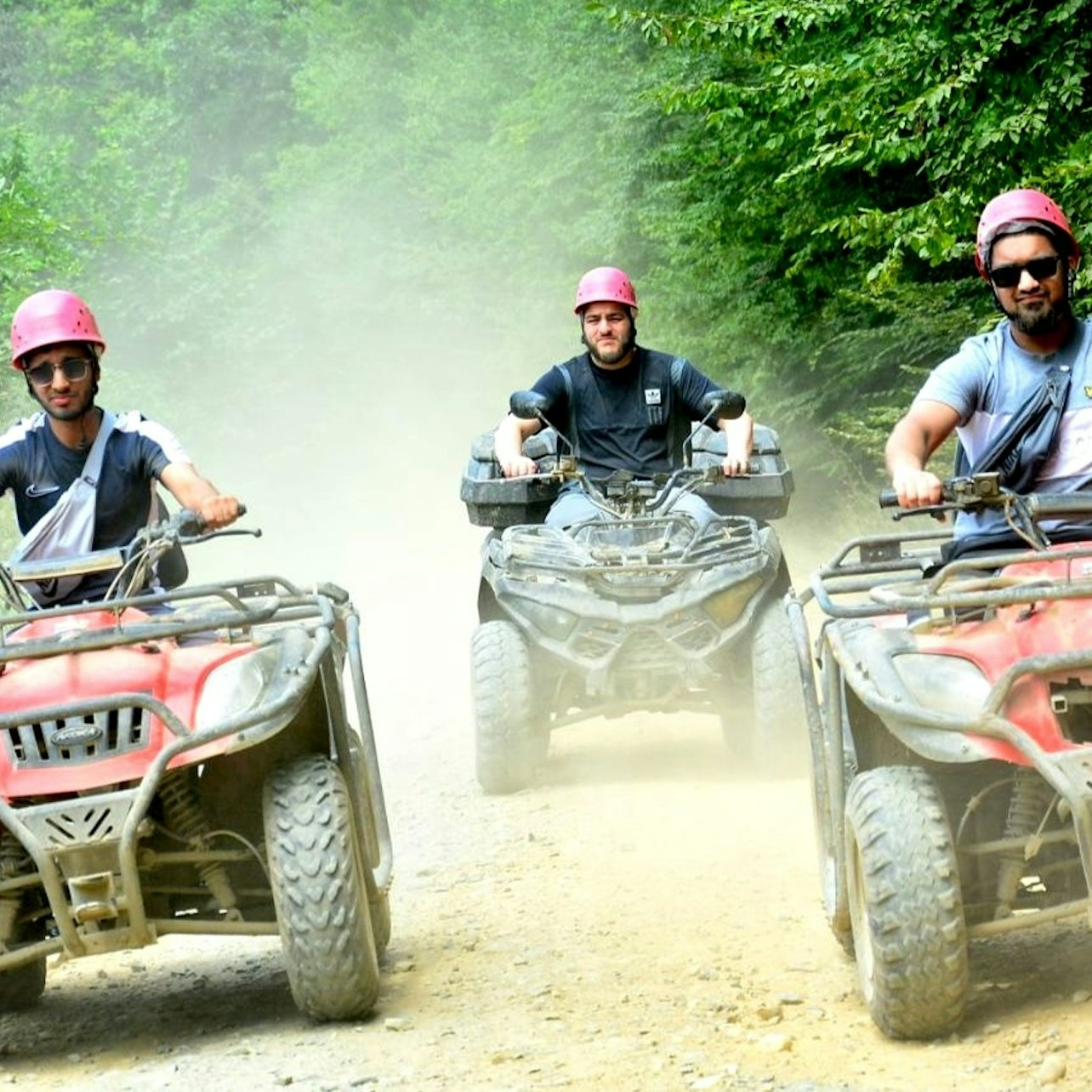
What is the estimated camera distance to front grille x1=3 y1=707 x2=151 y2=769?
585cm

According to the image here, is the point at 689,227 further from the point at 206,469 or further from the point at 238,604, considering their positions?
the point at 206,469

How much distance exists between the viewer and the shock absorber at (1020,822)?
548cm

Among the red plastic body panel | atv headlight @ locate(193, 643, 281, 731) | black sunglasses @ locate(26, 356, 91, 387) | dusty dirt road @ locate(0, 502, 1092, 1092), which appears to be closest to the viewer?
dusty dirt road @ locate(0, 502, 1092, 1092)

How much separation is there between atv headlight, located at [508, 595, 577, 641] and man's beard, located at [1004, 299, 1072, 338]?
401 cm

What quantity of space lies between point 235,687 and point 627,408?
5.15 meters

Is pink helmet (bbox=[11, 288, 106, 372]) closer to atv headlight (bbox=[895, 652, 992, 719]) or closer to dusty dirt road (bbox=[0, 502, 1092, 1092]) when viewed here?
dusty dirt road (bbox=[0, 502, 1092, 1092])

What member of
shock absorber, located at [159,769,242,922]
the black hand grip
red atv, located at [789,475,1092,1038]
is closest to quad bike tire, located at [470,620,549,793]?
the black hand grip

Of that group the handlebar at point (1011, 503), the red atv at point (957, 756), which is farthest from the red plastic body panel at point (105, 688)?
the handlebar at point (1011, 503)

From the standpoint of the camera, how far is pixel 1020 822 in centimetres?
553

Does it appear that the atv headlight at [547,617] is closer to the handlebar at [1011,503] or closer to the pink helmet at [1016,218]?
the pink helmet at [1016,218]

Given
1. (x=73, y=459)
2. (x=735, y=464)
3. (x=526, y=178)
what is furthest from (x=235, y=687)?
(x=526, y=178)

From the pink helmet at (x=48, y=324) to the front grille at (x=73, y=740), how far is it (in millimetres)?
1616

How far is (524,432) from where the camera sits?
10812 mm

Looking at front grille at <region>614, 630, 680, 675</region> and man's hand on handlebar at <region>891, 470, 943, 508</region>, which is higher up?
man's hand on handlebar at <region>891, 470, 943, 508</region>
